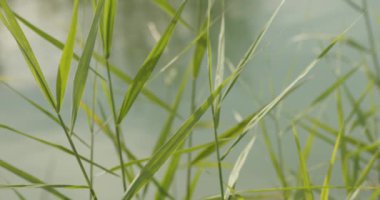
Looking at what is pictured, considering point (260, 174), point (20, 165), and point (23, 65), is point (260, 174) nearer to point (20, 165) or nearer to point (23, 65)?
point (20, 165)

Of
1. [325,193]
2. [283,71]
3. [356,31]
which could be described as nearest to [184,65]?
[283,71]

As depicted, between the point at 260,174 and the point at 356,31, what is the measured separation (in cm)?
62

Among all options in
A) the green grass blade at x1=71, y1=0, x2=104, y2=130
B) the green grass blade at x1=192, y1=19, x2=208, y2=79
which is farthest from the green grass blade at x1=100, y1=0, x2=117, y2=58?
the green grass blade at x1=192, y1=19, x2=208, y2=79

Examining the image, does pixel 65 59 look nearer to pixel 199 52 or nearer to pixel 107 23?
pixel 107 23

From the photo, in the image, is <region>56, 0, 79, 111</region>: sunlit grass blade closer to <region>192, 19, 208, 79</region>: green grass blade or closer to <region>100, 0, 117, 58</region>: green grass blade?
<region>100, 0, 117, 58</region>: green grass blade

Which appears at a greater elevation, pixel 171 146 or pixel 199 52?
pixel 199 52

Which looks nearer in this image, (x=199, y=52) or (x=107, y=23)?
(x=107, y=23)

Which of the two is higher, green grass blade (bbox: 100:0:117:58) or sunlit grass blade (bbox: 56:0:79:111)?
green grass blade (bbox: 100:0:117:58)

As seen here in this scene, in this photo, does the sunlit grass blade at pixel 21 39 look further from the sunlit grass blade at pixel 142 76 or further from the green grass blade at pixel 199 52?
the green grass blade at pixel 199 52

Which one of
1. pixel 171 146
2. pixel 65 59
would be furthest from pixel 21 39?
pixel 171 146

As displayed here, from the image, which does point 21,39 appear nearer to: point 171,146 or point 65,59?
point 65,59

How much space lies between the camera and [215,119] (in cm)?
46

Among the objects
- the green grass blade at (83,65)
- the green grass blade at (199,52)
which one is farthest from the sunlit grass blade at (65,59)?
the green grass blade at (199,52)

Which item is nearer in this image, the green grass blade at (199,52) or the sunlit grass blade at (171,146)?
the sunlit grass blade at (171,146)
